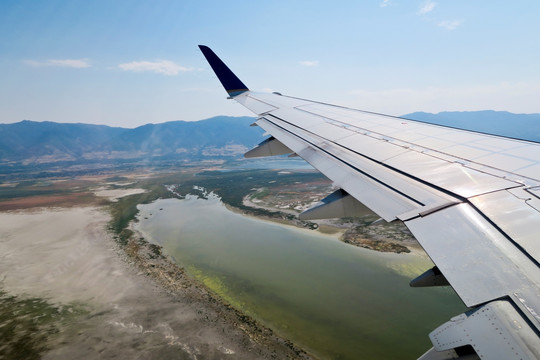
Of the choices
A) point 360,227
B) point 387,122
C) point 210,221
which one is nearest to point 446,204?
point 387,122

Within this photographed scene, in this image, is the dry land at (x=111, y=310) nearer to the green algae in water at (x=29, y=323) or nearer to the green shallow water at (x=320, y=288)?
the green algae in water at (x=29, y=323)

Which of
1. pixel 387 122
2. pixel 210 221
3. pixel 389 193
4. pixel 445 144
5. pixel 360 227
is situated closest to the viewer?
pixel 389 193

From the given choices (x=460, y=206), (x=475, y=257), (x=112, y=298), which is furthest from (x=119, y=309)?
(x=475, y=257)

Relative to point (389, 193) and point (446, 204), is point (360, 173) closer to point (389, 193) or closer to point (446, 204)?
point (389, 193)

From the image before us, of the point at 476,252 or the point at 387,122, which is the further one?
the point at 387,122

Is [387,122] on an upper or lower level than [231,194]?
upper

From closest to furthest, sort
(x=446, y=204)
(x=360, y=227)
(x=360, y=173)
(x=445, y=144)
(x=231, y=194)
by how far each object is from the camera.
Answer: (x=446, y=204) < (x=360, y=173) < (x=445, y=144) < (x=360, y=227) < (x=231, y=194)

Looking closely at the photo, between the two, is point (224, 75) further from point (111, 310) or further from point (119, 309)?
point (111, 310)
